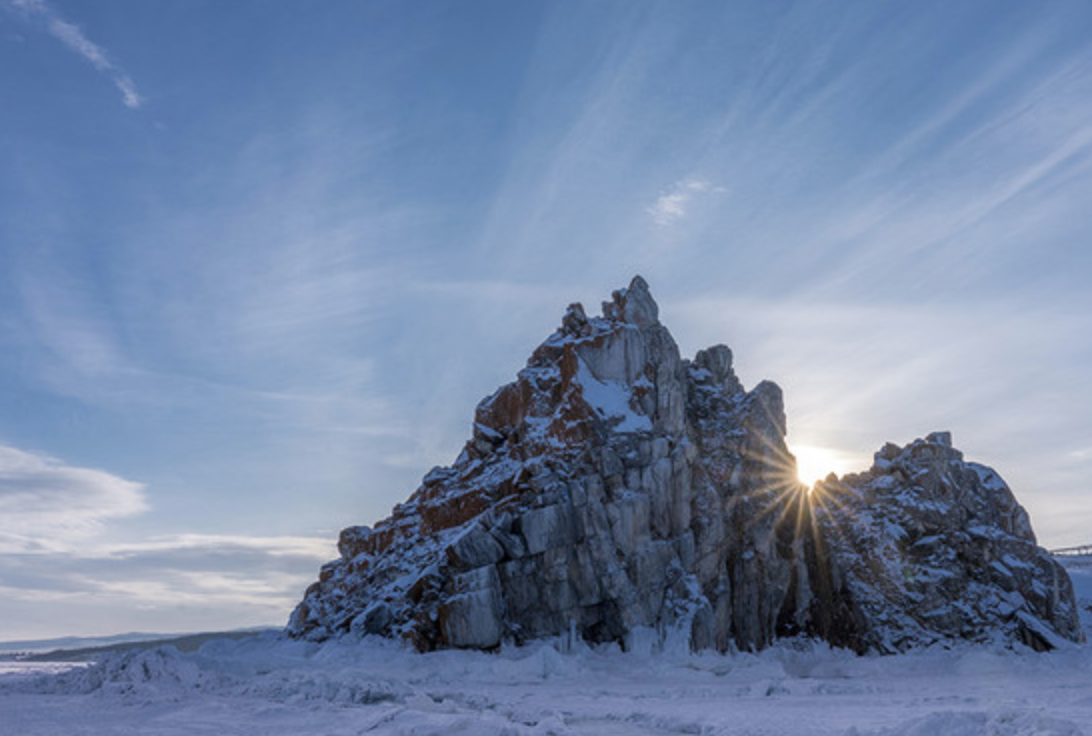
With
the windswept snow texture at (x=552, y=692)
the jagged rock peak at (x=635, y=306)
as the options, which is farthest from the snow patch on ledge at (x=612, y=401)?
the windswept snow texture at (x=552, y=692)

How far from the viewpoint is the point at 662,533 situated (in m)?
70.0

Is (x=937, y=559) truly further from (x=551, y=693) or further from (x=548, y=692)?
(x=551, y=693)

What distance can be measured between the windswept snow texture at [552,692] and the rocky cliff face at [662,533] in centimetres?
318

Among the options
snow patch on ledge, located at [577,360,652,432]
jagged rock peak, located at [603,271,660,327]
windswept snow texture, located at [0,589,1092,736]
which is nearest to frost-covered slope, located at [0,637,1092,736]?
windswept snow texture, located at [0,589,1092,736]

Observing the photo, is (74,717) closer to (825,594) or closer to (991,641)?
(825,594)

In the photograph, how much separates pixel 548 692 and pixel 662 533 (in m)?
24.4

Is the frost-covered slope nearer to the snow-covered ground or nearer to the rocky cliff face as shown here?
the snow-covered ground

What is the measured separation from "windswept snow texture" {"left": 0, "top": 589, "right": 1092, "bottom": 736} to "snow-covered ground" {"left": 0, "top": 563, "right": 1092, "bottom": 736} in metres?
0.13

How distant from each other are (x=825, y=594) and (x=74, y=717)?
62739 millimetres

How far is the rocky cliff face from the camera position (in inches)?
2584

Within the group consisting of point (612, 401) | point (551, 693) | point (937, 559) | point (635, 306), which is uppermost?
point (635, 306)

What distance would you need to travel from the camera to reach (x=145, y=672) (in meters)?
50.2

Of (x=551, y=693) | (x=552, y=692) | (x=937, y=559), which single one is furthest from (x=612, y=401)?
(x=937, y=559)

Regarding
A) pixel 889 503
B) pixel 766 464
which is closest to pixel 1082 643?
pixel 889 503
